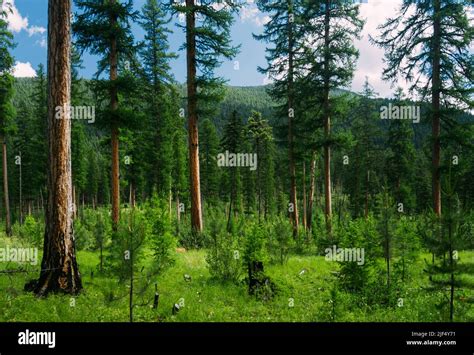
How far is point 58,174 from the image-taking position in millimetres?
6809

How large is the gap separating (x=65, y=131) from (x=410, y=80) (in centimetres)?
1438

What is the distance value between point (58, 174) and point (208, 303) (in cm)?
441

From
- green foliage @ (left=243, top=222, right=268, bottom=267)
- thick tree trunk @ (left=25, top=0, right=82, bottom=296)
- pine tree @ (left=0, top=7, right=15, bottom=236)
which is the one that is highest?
pine tree @ (left=0, top=7, right=15, bottom=236)

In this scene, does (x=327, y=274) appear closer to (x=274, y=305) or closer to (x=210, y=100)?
(x=274, y=305)

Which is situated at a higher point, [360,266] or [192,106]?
[192,106]

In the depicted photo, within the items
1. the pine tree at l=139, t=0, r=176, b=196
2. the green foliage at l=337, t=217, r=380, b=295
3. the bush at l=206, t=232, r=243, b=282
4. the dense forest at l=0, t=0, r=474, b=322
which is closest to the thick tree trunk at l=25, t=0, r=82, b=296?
the dense forest at l=0, t=0, r=474, b=322

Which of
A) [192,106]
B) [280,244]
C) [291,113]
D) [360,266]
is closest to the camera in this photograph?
[360,266]

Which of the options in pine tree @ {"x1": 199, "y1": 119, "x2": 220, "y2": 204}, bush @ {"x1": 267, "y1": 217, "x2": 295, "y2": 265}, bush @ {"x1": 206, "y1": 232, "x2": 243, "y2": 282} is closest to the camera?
bush @ {"x1": 206, "y1": 232, "x2": 243, "y2": 282}

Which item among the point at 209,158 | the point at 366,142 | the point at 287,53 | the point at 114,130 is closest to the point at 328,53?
the point at 287,53

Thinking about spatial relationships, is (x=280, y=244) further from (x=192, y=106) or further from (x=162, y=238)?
(x=192, y=106)

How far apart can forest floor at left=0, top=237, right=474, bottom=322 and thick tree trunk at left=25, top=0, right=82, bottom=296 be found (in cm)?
44

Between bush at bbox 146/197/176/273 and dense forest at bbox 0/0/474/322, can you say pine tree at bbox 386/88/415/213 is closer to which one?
dense forest at bbox 0/0/474/322

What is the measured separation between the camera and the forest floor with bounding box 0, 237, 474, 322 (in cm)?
605
